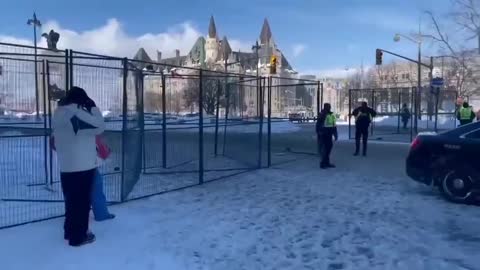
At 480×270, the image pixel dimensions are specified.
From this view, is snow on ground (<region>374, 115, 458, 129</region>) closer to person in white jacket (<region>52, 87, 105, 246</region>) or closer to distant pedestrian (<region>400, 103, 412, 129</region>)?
distant pedestrian (<region>400, 103, 412, 129</region>)

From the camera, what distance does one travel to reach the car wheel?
8.17 m

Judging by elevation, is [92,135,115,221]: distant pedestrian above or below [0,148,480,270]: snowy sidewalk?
above

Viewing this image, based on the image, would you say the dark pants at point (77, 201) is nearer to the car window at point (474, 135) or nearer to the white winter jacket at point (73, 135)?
the white winter jacket at point (73, 135)

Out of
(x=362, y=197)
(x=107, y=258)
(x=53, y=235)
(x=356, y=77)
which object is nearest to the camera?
(x=107, y=258)

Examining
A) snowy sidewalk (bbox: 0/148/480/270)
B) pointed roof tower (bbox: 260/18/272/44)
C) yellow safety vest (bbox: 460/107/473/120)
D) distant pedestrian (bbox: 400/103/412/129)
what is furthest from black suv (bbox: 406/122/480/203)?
pointed roof tower (bbox: 260/18/272/44)

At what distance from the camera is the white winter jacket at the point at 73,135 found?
5.58 metres

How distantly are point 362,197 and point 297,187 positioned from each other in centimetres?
150

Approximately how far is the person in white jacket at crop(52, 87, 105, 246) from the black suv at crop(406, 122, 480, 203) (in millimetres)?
5884

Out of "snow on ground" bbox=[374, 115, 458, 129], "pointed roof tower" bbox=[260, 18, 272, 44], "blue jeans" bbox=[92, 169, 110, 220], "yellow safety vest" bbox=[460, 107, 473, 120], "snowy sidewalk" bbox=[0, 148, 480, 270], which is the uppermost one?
"pointed roof tower" bbox=[260, 18, 272, 44]

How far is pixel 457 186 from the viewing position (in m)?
8.28

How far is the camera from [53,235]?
6145 millimetres

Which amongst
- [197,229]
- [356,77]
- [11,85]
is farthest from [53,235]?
[356,77]

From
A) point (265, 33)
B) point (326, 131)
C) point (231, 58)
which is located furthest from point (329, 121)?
point (265, 33)

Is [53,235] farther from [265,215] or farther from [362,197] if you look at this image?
[362,197]
